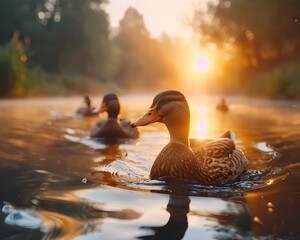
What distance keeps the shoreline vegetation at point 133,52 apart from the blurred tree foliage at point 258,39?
6cm

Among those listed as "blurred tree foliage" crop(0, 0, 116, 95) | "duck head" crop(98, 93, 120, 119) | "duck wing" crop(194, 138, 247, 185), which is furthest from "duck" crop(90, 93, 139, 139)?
"blurred tree foliage" crop(0, 0, 116, 95)

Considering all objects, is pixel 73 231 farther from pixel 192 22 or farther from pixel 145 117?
Answer: pixel 192 22

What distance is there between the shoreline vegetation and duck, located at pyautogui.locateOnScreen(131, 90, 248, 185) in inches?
719

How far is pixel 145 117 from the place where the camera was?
513cm

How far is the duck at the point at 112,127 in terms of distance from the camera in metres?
9.33

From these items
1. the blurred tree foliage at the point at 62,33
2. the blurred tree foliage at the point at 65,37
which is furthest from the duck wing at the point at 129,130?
the blurred tree foliage at the point at 62,33

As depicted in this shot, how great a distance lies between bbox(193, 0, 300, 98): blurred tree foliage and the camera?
25.7 m

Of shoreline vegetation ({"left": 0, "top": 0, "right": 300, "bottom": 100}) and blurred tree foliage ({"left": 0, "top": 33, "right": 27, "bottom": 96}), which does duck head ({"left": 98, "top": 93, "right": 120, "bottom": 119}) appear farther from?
blurred tree foliage ({"left": 0, "top": 33, "right": 27, "bottom": 96})

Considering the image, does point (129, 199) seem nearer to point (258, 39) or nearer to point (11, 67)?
point (11, 67)

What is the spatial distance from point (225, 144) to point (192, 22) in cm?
3416

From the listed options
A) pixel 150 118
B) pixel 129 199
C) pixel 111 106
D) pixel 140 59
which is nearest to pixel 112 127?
pixel 111 106

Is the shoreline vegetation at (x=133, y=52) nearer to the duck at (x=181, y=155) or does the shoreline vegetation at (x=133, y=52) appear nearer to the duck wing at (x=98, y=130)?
the duck wing at (x=98, y=130)

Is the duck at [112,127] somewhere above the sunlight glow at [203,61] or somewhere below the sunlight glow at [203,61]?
below

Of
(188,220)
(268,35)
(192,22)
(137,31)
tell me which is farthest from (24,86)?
(137,31)
